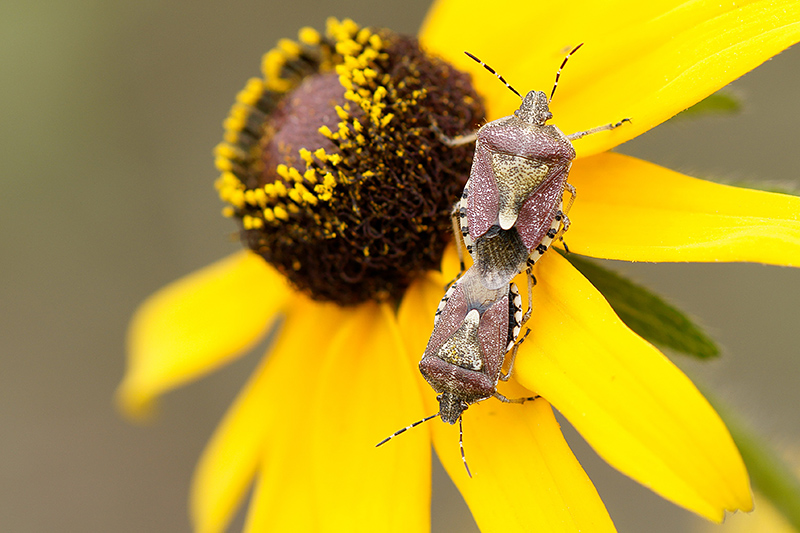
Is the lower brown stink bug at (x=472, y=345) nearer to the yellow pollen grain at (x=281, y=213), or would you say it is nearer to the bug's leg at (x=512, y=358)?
the bug's leg at (x=512, y=358)

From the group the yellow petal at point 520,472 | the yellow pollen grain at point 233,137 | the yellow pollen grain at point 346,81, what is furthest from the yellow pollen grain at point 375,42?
the yellow petal at point 520,472

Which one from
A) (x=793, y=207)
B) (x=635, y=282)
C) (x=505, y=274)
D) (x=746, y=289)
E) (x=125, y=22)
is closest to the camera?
(x=793, y=207)

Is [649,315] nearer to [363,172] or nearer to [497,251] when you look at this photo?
[497,251]

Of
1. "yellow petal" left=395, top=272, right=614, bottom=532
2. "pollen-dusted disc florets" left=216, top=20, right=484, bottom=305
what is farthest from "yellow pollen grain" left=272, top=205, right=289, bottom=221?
"yellow petal" left=395, top=272, right=614, bottom=532

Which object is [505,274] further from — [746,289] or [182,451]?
[182,451]

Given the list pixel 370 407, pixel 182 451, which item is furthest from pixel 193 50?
pixel 370 407

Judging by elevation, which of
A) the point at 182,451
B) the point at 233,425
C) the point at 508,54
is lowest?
the point at 182,451

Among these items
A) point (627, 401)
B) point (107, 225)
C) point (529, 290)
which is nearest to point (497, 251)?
point (529, 290)

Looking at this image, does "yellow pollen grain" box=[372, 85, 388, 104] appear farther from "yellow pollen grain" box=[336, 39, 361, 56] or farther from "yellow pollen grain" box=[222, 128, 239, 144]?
"yellow pollen grain" box=[222, 128, 239, 144]
